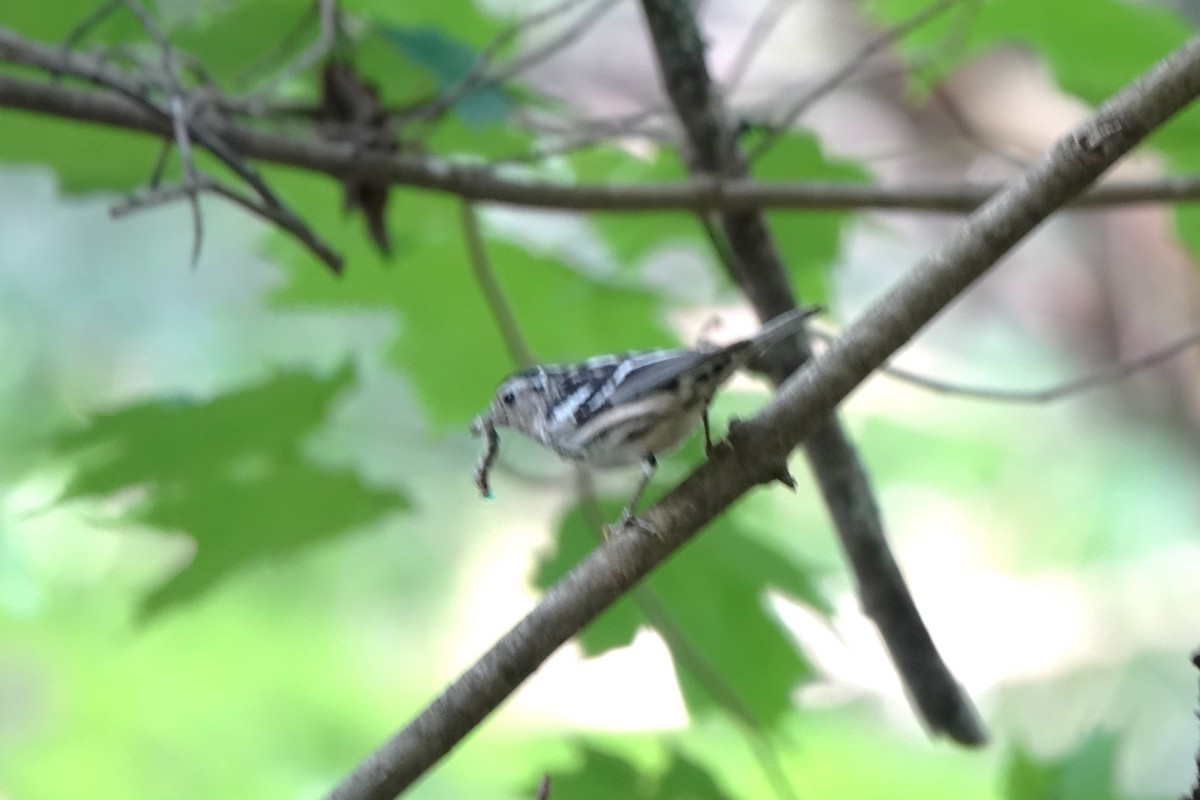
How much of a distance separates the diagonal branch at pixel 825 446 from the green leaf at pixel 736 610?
41 millimetres

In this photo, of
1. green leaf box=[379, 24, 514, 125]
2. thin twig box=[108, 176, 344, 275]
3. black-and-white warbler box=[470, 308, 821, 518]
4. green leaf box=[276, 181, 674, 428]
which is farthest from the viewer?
green leaf box=[276, 181, 674, 428]

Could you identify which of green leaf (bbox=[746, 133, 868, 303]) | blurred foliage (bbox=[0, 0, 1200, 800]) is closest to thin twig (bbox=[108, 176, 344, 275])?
blurred foliage (bbox=[0, 0, 1200, 800])

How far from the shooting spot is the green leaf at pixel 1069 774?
0.59 meters

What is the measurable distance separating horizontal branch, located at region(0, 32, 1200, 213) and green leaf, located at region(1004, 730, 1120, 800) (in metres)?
0.30

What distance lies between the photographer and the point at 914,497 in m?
1.72

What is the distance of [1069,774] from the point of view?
625 mm

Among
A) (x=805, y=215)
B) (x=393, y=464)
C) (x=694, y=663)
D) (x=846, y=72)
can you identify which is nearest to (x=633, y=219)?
(x=805, y=215)

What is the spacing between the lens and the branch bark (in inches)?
15.6

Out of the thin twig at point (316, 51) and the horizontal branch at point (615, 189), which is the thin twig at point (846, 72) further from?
the thin twig at point (316, 51)

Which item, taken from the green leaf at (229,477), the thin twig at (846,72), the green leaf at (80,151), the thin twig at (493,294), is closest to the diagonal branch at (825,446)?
the thin twig at (846,72)

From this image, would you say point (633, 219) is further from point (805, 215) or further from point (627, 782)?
point (627, 782)

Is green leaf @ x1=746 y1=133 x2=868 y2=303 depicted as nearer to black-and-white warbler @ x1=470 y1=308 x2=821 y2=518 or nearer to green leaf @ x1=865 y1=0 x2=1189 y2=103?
green leaf @ x1=865 y1=0 x2=1189 y2=103

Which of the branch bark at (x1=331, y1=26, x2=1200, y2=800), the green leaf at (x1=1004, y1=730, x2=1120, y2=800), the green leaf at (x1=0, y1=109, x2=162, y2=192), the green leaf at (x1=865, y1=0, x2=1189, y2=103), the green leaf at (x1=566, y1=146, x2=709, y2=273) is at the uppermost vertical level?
the green leaf at (x1=0, y1=109, x2=162, y2=192)

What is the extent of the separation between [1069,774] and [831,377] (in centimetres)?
35
